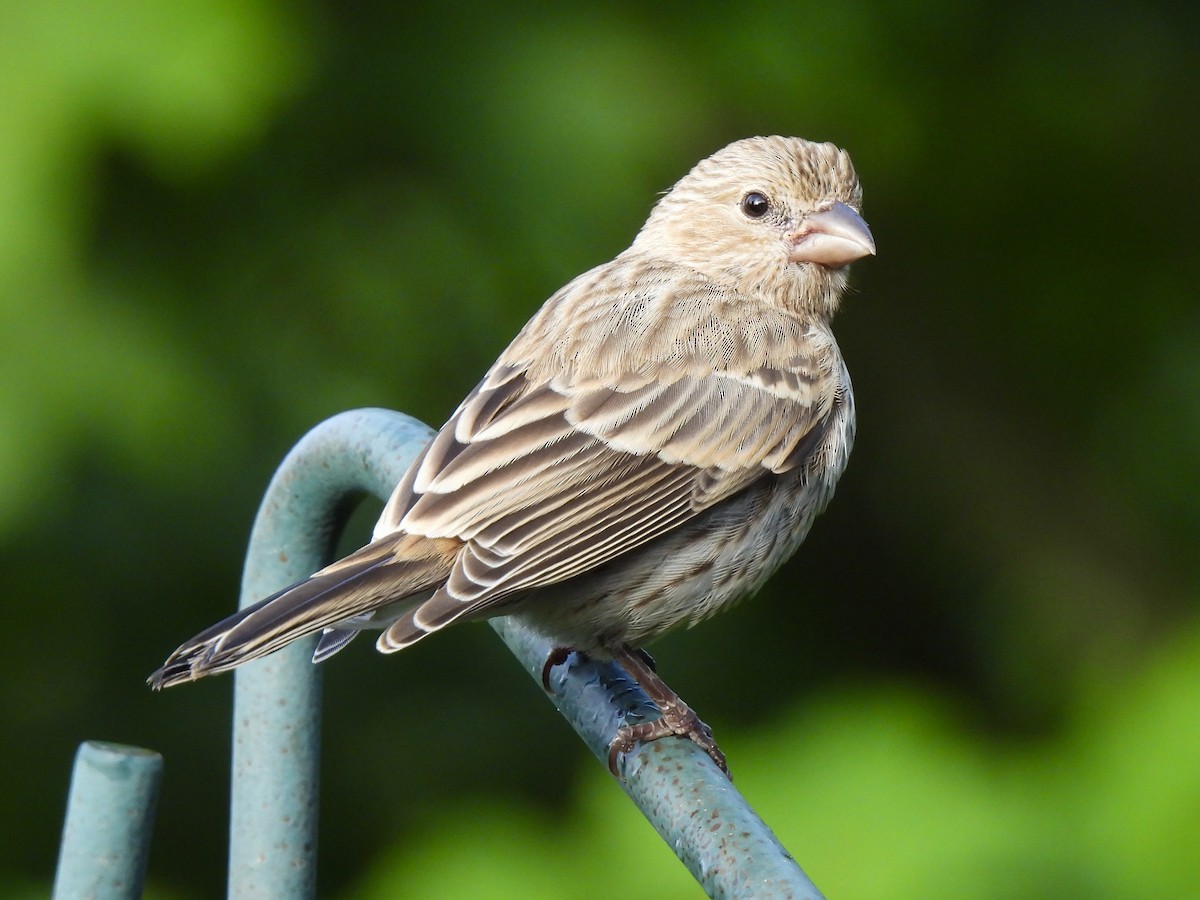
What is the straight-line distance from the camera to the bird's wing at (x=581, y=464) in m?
2.80

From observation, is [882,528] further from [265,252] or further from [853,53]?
[265,252]

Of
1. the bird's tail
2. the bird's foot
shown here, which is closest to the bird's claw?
the bird's foot

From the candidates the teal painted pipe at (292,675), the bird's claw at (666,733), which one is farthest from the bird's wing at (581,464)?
the bird's claw at (666,733)

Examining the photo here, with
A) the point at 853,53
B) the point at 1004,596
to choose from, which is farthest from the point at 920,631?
the point at 853,53

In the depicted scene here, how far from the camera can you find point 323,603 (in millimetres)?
2506

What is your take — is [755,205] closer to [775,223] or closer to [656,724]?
[775,223]

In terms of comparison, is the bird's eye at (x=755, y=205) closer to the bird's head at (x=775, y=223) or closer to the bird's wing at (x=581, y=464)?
the bird's head at (x=775, y=223)

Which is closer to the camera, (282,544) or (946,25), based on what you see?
(282,544)

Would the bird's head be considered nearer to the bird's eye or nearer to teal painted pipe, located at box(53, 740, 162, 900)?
the bird's eye

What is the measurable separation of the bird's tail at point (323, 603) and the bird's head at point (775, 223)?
123cm

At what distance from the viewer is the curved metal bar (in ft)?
7.51

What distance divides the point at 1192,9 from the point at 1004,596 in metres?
1.75

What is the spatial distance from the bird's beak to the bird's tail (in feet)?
4.17

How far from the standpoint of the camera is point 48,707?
429cm
